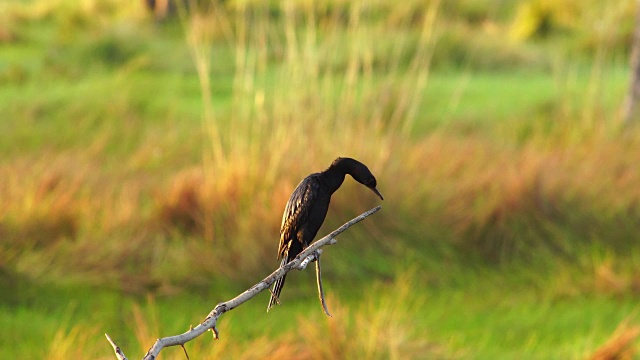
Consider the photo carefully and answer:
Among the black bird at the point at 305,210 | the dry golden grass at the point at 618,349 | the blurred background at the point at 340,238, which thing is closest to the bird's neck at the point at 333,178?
the black bird at the point at 305,210

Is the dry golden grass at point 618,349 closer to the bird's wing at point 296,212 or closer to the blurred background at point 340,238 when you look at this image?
the blurred background at point 340,238

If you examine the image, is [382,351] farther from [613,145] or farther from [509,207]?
[613,145]

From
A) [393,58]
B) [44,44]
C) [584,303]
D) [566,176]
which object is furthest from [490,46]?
[584,303]

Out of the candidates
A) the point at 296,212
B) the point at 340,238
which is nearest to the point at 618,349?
the point at 340,238

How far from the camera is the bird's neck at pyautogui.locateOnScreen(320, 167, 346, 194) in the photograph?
3.79ft

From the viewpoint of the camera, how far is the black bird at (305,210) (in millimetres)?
1166

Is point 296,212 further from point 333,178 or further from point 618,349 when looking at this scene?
point 618,349

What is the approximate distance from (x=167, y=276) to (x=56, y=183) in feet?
3.29

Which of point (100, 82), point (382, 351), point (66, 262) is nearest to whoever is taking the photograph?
point (382, 351)

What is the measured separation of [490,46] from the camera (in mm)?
13375

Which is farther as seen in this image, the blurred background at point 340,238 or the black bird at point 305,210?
the blurred background at point 340,238

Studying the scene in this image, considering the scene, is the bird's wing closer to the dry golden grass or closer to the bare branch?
the bare branch

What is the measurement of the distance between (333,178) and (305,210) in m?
0.09

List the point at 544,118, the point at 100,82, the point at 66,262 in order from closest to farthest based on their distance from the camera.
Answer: the point at 66,262, the point at 544,118, the point at 100,82
